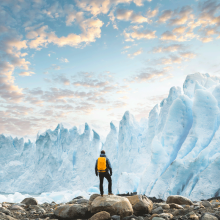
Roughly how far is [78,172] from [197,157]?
2438 centimetres

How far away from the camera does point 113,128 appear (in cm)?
3275

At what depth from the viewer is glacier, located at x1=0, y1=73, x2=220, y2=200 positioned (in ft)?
43.2

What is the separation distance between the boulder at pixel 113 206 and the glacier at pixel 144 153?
8040 millimetres

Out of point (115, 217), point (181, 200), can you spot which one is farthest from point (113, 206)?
point (181, 200)

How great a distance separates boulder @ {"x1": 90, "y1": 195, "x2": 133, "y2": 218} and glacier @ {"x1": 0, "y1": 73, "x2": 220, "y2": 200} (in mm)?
8040

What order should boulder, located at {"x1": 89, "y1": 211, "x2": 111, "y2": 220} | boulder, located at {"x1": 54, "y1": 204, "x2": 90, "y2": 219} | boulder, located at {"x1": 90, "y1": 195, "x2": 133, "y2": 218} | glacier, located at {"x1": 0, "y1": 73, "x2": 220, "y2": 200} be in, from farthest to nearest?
glacier, located at {"x1": 0, "y1": 73, "x2": 220, "y2": 200} < boulder, located at {"x1": 54, "y1": 204, "x2": 90, "y2": 219} < boulder, located at {"x1": 90, "y1": 195, "x2": 133, "y2": 218} < boulder, located at {"x1": 89, "y1": 211, "x2": 111, "y2": 220}

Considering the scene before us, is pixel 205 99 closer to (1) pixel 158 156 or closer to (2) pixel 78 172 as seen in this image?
(1) pixel 158 156

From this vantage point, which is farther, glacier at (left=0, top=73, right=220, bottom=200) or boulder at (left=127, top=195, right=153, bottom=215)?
glacier at (left=0, top=73, right=220, bottom=200)

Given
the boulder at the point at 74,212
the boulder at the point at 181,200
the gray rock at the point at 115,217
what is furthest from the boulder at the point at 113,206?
the boulder at the point at 181,200

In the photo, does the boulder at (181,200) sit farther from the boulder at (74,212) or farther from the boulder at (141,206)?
the boulder at (74,212)

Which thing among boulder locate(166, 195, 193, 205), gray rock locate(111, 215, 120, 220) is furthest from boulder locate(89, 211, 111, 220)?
boulder locate(166, 195, 193, 205)

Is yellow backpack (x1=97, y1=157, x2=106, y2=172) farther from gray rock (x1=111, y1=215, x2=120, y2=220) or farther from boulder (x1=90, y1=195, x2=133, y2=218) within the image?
gray rock (x1=111, y1=215, x2=120, y2=220)

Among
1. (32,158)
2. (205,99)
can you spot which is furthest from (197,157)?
(32,158)

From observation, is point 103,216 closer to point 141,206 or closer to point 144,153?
point 141,206
